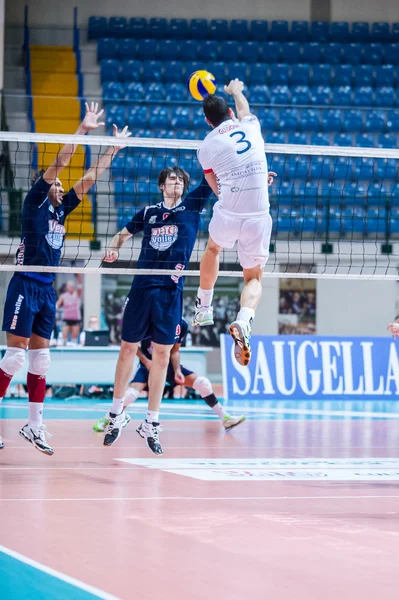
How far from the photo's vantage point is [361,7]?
25719 millimetres

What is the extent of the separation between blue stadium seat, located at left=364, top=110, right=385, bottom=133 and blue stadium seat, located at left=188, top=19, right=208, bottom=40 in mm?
6142

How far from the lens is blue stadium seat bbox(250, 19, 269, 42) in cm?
2455

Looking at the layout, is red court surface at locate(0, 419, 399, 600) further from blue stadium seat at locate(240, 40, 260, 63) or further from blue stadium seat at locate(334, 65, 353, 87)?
blue stadium seat at locate(240, 40, 260, 63)

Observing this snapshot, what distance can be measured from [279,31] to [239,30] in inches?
43.5

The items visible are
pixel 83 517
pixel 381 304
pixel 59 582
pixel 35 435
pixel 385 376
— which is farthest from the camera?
pixel 381 304

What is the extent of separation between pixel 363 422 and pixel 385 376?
4.67 m

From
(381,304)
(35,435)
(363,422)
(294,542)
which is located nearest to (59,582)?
(294,542)

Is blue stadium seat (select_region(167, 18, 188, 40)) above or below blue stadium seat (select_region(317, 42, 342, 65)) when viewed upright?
above

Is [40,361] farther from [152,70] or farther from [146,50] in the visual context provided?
[146,50]

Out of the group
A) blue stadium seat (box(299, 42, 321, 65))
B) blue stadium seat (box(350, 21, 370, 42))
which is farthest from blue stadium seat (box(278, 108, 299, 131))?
blue stadium seat (box(350, 21, 370, 42))

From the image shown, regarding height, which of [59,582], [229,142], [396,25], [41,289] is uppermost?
[396,25]

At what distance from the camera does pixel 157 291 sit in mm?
7734

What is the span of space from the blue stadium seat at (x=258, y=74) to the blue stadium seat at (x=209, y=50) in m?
1.07

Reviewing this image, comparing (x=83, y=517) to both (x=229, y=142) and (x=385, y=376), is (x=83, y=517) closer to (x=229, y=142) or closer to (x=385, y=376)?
(x=229, y=142)
